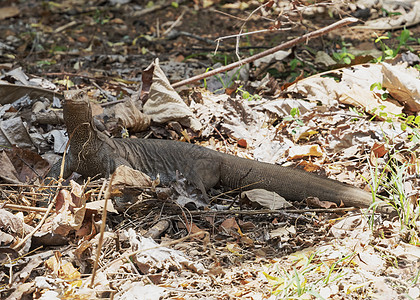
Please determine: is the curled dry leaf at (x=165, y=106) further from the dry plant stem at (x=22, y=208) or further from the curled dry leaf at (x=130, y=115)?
the dry plant stem at (x=22, y=208)

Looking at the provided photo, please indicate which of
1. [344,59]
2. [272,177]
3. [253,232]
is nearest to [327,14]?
[344,59]

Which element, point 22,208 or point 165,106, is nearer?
point 22,208

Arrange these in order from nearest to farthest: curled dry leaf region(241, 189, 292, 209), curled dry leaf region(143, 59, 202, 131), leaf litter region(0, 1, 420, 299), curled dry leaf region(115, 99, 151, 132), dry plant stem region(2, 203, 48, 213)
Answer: leaf litter region(0, 1, 420, 299) < dry plant stem region(2, 203, 48, 213) < curled dry leaf region(241, 189, 292, 209) < curled dry leaf region(115, 99, 151, 132) < curled dry leaf region(143, 59, 202, 131)

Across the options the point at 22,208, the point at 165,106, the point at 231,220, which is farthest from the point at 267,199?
the point at 22,208

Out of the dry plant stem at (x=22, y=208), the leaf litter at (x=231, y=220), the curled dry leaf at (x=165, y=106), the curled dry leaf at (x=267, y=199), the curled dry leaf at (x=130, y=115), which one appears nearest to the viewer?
the leaf litter at (x=231, y=220)

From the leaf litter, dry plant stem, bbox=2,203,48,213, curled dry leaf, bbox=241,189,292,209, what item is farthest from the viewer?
curled dry leaf, bbox=241,189,292,209

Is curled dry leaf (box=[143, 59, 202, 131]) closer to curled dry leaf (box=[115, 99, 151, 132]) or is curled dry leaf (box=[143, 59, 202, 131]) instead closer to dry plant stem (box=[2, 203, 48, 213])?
curled dry leaf (box=[115, 99, 151, 132])

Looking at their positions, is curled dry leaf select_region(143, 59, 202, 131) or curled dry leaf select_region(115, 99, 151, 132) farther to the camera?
curled dry leaf select_region(143, 59, 202, 131)

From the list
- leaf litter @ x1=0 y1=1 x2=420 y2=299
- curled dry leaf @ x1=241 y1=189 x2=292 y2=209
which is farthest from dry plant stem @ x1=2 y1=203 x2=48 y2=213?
curled dry leaf @ x1=241 y1=189 x2=292 y2=209

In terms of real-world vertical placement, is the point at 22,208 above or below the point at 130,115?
above

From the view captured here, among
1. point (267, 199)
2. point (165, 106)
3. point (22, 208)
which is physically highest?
point (22, 208)

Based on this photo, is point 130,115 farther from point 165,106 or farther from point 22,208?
point 22,208

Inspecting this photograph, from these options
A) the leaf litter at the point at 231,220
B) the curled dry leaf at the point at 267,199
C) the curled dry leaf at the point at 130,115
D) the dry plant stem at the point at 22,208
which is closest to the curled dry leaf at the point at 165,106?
the leaf litter at the point at 231,220

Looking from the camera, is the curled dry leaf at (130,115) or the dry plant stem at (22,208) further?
the curled dry leaf at (130,115)
